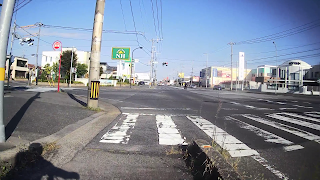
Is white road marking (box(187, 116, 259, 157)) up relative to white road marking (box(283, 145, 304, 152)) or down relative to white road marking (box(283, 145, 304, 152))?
up

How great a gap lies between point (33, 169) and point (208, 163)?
8.73 ft

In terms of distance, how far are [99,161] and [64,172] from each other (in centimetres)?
62

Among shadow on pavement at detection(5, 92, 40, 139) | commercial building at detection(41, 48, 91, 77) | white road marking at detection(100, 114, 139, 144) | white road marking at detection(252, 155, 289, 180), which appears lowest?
white road marking at detection(252, 155, 289, 180)

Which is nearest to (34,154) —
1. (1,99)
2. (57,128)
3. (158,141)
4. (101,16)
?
(1,99)

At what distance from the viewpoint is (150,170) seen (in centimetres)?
354

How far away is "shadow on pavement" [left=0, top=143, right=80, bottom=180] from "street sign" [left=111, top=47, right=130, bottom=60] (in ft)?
115

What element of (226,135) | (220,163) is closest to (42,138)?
(220,163)

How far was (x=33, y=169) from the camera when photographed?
342 cm

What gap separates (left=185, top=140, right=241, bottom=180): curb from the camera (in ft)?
9.40

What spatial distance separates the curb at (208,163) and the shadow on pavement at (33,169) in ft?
6.02

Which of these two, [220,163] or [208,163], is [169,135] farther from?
[220,163]

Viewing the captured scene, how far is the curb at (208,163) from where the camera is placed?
9.40 feet

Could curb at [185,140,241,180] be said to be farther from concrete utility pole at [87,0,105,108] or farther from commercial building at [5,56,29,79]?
commercial building at [5,56,29,79]

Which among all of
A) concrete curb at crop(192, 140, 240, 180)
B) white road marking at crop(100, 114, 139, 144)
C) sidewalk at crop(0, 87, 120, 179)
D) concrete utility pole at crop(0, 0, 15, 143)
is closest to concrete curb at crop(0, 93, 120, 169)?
sidewalk at crop(0, 87, 120, 179)
